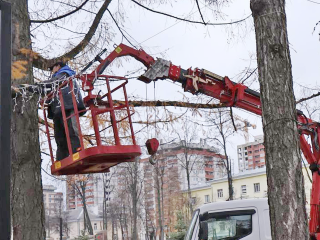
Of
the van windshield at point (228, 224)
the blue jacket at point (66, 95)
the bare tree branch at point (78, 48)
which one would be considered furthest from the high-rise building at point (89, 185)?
the blue jacket at point (66, 95)

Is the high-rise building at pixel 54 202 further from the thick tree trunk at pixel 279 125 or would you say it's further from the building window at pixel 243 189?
the thick tree trunk at pixel 279 125

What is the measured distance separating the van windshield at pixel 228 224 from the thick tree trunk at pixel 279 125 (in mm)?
4824

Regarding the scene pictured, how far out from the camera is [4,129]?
1.79 meters

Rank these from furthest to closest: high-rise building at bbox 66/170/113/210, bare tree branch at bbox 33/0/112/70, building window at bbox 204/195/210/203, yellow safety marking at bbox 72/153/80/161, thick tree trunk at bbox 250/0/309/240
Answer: building window at bbox 204/195/210/203 < high-rise building at bbox 66/170/113/210 < bare tree branch at bbox 33/0/112/70 < yellow safety marking at bbox 72/153/80/161 < thick tree trunk at bbox 250/0/309/240

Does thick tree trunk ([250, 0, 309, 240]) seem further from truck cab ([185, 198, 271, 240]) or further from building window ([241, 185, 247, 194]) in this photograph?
building window ([241, 185, 247, 194])

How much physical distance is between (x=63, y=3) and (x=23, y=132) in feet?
10.2

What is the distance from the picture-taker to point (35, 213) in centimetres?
568

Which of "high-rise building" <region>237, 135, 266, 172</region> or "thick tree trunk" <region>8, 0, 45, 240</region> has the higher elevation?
"high-rise building" <region>237, 135, 266, 172</region>

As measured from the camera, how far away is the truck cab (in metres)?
9.73

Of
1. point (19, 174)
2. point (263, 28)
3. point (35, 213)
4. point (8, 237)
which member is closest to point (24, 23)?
point (19, 174)

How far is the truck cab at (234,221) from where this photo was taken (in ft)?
31.9

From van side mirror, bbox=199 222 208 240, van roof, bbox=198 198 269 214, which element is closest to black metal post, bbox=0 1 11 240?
van side mirror, bbox=199 222 208 240

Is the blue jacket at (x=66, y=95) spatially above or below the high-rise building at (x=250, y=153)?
below

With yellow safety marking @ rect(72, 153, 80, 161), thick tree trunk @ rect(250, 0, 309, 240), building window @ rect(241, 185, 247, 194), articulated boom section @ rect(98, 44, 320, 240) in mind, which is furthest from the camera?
building window @ rect(241, 185, 247, 194)
